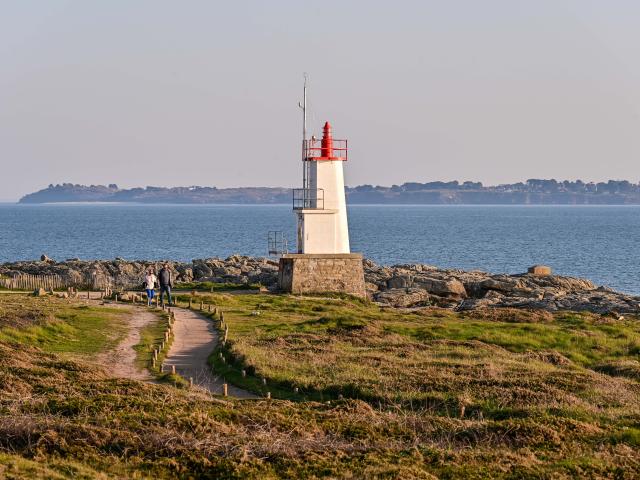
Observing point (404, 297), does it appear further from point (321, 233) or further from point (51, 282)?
point (51, 282)

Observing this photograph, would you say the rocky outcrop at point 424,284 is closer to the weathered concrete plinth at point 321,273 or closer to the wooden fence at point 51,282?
the wooden fence at point 51,282

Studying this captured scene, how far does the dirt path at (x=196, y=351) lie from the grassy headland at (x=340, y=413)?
691mm

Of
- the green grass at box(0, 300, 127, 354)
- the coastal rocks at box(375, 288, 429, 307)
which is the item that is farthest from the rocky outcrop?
the green grass at box(0, 300, 127, 354)

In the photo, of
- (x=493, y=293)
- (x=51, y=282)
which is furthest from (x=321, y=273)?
(x=51, y=282)

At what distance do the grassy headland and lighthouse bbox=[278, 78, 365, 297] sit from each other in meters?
13.2

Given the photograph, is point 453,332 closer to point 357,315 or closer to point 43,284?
point 357,315

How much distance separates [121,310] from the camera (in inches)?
1446

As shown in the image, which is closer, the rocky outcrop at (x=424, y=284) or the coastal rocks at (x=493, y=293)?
the coastal rocks at (x=493, y=293)

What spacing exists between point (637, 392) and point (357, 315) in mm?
15925

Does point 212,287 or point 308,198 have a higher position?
point 308,198

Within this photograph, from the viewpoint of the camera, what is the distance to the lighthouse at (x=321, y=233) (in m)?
46.3

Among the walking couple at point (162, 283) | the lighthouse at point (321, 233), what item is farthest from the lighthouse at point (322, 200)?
the walking couple at point (162, 283)

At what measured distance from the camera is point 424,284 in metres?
54.8

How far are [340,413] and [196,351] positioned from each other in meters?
9.98
